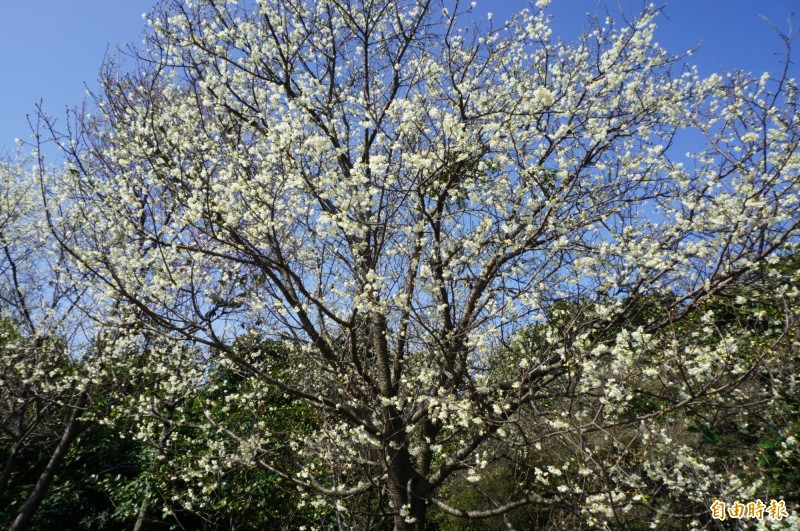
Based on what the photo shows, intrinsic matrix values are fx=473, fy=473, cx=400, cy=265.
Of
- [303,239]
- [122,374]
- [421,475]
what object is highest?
[303,239]

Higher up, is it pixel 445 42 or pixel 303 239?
pixel 445 42

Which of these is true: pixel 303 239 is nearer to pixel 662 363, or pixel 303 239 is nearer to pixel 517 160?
pixel 517 160

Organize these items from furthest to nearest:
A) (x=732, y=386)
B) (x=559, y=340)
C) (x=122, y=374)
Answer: (x=122, y=374)
(x=559, y=340)
(x=732, y=386)

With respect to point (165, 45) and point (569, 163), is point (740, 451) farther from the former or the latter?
point (165, 45)

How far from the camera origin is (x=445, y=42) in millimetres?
A: 4418

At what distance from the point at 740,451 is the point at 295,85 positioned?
21.8ft

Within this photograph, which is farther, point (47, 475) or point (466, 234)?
point (47, 475)

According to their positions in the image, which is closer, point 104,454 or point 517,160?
point 517,160

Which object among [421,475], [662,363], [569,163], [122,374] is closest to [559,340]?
[662,363]

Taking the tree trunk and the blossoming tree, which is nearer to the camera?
the blossoming tree

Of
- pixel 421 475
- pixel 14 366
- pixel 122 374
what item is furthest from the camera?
pixel 122 374

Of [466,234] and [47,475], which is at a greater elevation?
[466,234]

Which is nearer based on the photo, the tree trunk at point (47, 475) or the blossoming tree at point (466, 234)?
the blossoming tree at point (466, 234)

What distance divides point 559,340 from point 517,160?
5.21 ft
